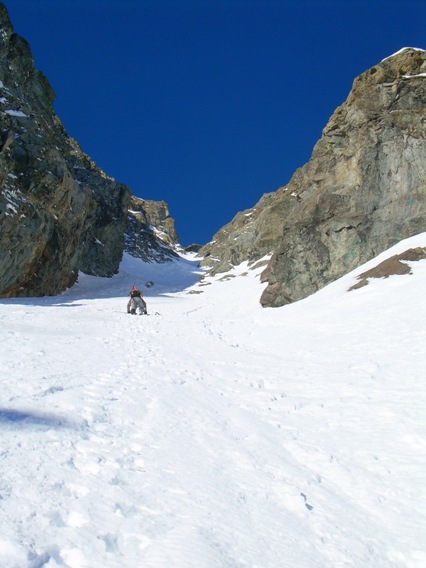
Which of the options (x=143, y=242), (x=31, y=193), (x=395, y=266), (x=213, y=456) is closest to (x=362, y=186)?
(x=395, y=266)

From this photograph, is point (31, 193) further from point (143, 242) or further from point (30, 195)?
point (143, 242)

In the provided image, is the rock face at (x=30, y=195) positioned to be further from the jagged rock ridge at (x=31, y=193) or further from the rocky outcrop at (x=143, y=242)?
the rocky outcrop at (x=143, y=242)

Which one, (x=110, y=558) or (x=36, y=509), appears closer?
(x=110, y=558)

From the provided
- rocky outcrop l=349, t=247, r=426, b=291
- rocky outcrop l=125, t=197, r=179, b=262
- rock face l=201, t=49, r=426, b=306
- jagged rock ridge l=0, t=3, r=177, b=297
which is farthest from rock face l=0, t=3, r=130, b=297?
rocky outcrop l=125, t=197, r=179, b=262

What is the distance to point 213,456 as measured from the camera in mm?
5445

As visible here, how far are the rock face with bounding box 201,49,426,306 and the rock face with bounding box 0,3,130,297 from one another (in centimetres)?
2100

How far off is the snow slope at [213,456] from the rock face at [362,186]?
14.6 m

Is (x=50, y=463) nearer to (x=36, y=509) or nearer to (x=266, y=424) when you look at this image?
(x=36, y=509)

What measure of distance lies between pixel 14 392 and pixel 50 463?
2707 millimetres

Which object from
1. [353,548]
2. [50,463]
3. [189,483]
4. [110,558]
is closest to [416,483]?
[353,548]

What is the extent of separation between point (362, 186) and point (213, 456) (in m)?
24.3

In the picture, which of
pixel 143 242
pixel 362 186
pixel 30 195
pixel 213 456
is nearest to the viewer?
pixel 213 456

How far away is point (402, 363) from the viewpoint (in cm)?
963

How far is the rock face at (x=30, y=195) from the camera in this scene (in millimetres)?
35500
